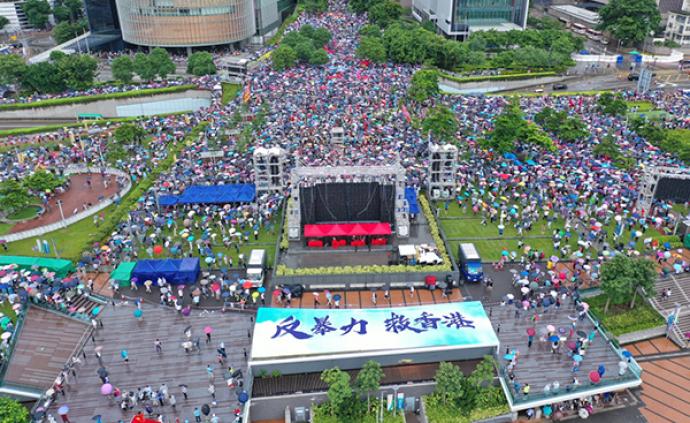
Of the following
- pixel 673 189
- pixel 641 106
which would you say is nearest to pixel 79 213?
pixel 673 189

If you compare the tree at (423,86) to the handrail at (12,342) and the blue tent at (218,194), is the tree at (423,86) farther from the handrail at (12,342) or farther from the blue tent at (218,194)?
the handrail at (12,342)

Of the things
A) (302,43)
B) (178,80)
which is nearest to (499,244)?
(302,43)

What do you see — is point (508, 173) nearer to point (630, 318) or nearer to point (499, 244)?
point (499, 244)

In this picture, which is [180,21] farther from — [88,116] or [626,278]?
[626,278]

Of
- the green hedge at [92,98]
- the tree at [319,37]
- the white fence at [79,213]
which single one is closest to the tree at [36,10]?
the green hedge at [92,98]

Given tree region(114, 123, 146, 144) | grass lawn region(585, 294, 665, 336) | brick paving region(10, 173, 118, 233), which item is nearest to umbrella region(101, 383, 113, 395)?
brick paving region(10, 173, 118, 233)
